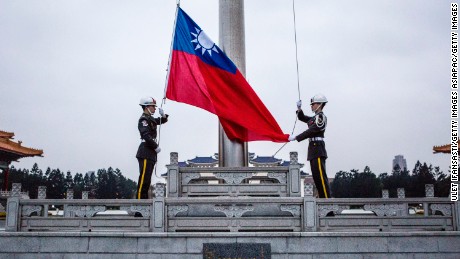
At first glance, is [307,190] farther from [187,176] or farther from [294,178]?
[187,176]

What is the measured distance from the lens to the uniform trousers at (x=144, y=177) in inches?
321

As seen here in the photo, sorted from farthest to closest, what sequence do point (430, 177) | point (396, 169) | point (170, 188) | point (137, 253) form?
1. point (396, 169)
2. point (430, 177)
3. point (170, 188)
4. point (137, 253)

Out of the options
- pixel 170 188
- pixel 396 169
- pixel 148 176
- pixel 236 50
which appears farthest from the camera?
pixel 396 169

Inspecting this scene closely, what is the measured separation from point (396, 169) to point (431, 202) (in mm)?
41681

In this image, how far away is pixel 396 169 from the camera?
46406 mm

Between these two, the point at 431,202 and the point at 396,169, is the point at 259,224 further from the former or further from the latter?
the point at 396,169

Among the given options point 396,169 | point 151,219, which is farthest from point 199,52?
point 396,169

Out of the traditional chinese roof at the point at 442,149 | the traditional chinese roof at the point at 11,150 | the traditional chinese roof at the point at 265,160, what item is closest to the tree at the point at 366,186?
the traditional chinese roof at the point at 265,160

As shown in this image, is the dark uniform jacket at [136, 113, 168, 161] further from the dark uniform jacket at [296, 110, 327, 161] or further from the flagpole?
the dark uniform jacket at [296, 110, 327, 161]

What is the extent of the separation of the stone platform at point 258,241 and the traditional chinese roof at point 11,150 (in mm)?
19478

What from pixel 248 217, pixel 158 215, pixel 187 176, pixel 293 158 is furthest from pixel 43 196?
pixel 293 158

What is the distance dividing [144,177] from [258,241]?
2509 millimetres

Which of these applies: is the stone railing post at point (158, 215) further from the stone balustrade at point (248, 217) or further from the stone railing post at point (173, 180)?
the stone railing post at point (173, 180)

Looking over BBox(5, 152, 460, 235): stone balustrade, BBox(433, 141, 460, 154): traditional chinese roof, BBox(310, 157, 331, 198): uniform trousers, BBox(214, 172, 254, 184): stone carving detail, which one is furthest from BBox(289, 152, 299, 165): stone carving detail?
BBox(433, 141, 460, 154): traditional chinese roof
